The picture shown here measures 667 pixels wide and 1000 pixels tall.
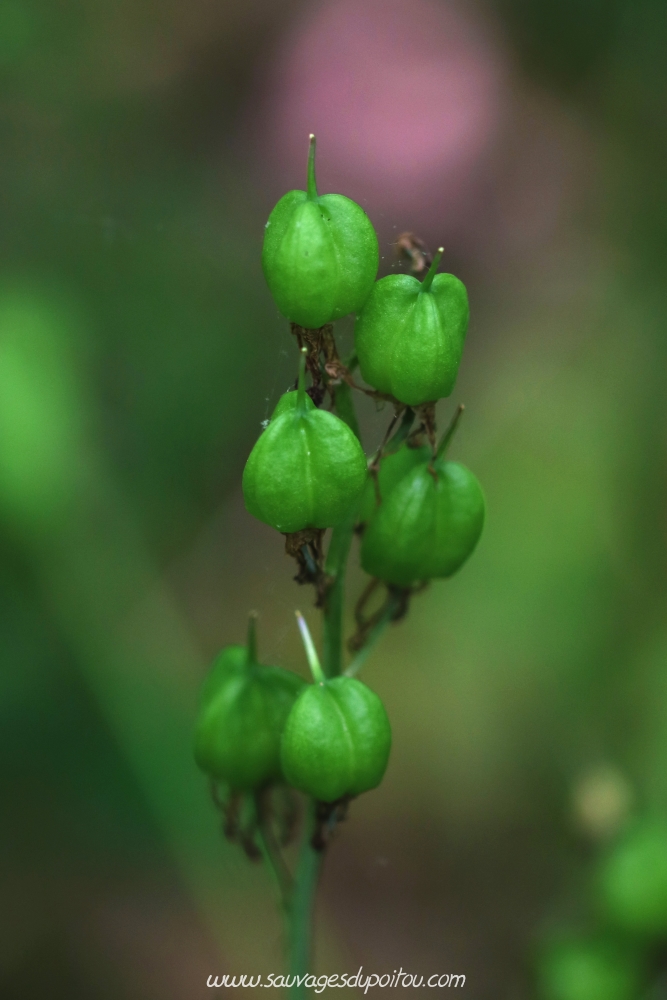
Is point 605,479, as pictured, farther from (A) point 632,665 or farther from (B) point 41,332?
(B) point 41,332

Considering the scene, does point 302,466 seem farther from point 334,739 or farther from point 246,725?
point 246,725

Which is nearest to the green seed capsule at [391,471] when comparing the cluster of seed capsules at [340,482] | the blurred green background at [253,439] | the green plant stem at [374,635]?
the cluster of seed capsules at [340,482]

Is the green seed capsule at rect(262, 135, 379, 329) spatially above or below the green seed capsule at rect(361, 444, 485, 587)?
above

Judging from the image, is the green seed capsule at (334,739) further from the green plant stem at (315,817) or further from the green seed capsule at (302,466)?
the green seed capsule at (302,466)

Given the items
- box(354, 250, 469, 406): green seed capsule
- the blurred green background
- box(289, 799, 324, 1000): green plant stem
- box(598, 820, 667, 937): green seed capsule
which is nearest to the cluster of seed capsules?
box(354, 250, 469, 406): green seed capsule

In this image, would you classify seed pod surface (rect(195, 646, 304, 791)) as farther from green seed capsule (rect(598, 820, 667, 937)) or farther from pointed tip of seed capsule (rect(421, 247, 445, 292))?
green seed capsule (rect(598, 820, 667, 937))

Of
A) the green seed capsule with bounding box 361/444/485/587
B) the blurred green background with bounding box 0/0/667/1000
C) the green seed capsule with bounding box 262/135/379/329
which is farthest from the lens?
the blurred green background with bounding box 0/0/667/1000
